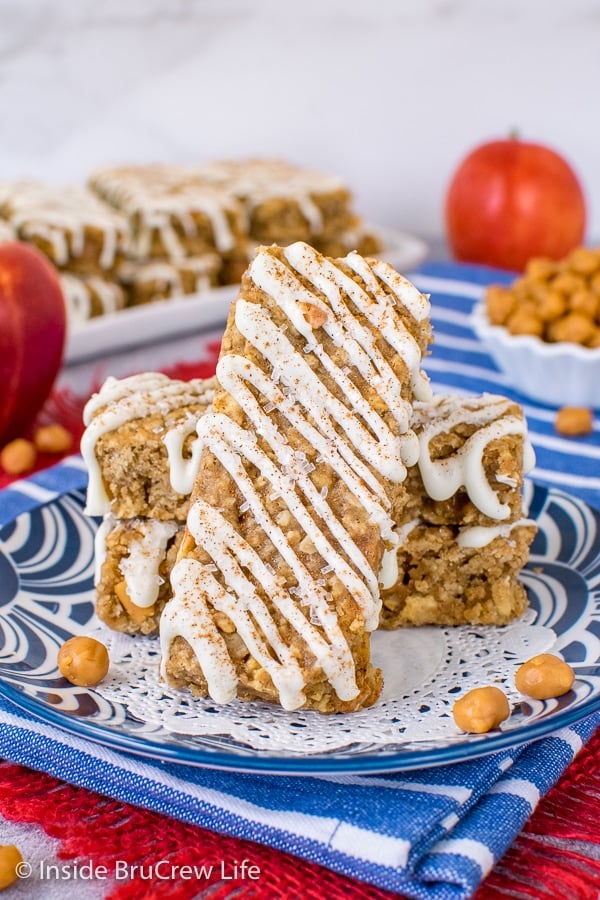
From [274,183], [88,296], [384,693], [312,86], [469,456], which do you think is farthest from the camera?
[312,86]

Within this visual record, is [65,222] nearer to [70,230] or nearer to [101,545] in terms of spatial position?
[70,230]

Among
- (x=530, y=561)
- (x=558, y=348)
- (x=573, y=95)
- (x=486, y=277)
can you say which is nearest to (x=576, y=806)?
(x=530, y=561)

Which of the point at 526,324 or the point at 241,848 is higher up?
the point at 526,324

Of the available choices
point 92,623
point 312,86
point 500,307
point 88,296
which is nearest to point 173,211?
point 88,296

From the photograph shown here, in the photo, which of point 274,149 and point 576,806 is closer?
point 576,806

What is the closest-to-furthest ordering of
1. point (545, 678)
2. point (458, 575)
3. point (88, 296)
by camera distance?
point (545, 678) < point (458, 575) < point (88, 296)

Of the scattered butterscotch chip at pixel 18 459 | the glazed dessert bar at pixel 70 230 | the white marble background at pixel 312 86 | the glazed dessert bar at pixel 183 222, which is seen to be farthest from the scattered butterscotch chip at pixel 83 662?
the white marble background at pixel 312 86

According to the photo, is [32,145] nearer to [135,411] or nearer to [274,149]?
[274,149]
